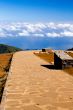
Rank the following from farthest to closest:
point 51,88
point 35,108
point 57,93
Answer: point 51,88 → point 57,93 → point 35,108

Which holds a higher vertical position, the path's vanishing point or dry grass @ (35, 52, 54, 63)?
the path's vanishing point

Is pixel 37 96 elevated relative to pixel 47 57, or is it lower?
elevated

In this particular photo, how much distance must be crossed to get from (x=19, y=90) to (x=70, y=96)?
10.7ft

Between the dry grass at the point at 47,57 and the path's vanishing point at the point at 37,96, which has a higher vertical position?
the path's vanishing point at the point at 37,96

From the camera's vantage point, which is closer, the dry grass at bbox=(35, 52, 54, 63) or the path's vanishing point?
the path's vanishing point

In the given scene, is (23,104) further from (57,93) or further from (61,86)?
(61,86)

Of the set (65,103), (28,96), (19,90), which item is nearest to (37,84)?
(19,90)

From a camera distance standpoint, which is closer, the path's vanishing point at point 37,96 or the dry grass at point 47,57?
the path's vanishing point at point 37,96

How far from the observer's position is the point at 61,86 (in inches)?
781

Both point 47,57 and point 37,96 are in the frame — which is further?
point 47,57

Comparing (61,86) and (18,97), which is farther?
(61,86)

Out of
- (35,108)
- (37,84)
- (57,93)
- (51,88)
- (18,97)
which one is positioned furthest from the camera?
(37,84)

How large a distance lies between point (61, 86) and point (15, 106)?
20.1 feet

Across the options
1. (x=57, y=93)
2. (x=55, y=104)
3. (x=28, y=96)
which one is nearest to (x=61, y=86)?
(x=57, y=93)
